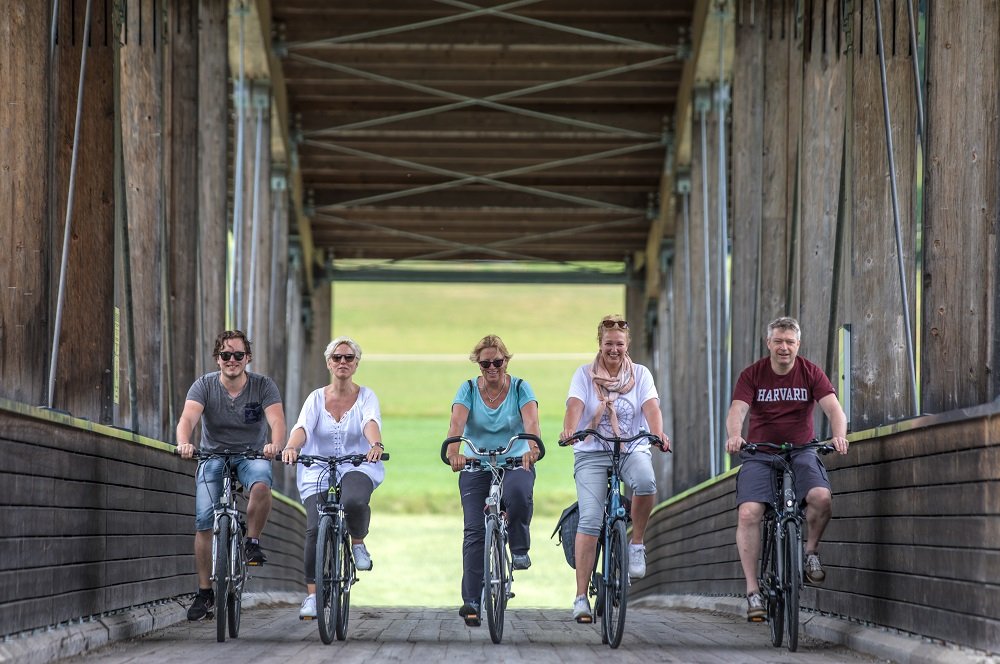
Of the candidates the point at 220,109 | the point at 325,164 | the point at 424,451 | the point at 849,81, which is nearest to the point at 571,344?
the point at 424,451

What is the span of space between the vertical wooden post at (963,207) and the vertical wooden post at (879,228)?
148 cm

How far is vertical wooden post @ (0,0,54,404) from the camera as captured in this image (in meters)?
7.17

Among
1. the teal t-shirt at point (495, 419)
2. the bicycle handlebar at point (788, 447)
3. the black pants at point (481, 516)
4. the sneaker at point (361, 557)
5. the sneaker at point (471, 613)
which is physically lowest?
the sneaker at point (471, 613)

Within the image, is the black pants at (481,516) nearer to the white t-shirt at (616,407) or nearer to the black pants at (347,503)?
the white t-shirt at (616,407)

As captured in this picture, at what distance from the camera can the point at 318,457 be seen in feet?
25.7

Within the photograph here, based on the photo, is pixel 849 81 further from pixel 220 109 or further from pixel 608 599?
pixel 220 109

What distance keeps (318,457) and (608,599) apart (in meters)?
1.48

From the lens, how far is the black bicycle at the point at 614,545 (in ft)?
24.1

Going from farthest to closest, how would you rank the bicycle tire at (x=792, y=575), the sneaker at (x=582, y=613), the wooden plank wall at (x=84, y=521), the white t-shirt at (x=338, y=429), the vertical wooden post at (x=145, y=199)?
the vertical wooden post at (x=145, y=199), the white t-shirt at (x=338, y=429), the sneaker at (x=582, y=613), the bicycle tire at (x=792, y=575), the wooden plank wall at (x=84, y=521)

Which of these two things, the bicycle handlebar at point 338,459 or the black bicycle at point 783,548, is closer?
the black bicycle at point 783,548

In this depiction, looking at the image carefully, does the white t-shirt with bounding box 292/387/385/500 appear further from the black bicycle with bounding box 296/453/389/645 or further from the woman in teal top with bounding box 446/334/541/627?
the woman in teal top with bounding box 446/334/541/627

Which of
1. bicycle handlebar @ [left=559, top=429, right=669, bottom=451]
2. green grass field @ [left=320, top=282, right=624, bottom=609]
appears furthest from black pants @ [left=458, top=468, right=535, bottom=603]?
green grass field @ [left=320, top=282, right=624, bottom=609]

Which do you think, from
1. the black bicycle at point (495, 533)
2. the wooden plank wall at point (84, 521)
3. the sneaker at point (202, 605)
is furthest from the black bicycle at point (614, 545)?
the wooden plank wall at point (84, 521)

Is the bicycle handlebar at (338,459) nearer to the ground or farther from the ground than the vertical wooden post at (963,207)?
nearer to the ground
